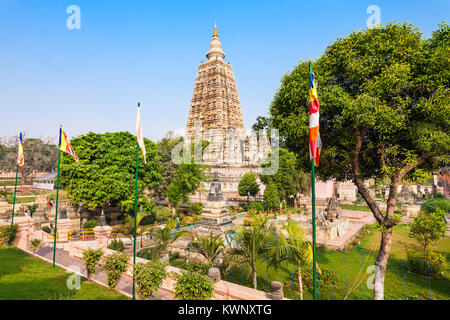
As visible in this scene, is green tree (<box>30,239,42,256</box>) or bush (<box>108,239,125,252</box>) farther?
bush (<box>108,239,125,252</box>)

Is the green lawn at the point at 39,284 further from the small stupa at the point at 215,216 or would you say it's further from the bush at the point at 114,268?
the small stupa at the point at 215,216

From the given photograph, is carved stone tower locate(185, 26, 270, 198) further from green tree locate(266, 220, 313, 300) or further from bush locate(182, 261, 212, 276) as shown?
green tree locate(266, 220, 313, 300)

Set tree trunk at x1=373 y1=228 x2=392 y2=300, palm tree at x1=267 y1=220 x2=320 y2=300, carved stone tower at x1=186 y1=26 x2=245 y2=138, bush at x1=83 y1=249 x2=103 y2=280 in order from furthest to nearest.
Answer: carved stone tower at x1=186 y1=26 x2=245 y2=138
bush at x1=83 y1=249 x2=103 y2=280
tree trunk at x1=373 y1=228 x2=392 y2=300
palm tree at x1=267 y1=220 x2=320 y2=300

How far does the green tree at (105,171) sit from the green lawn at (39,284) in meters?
9.02

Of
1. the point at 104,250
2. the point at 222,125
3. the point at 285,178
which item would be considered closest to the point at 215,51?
the point at 222,125

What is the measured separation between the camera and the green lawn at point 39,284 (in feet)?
30.9

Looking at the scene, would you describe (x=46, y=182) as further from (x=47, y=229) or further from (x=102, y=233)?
(x=102, y=233)

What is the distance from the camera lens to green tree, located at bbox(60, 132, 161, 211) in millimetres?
22422

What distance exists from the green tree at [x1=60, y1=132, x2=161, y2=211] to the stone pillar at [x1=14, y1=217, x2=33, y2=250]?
3955 mm

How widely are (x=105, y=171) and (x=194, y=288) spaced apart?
1912 centimetres

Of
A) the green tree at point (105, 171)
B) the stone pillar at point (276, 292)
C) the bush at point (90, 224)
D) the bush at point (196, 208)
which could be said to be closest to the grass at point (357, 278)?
the stone pillar at point (276, 292)

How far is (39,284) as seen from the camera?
10523mm

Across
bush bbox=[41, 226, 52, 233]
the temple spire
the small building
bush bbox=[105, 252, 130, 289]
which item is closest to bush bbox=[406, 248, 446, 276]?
bush bbox=[105, 252, 130, 289]
